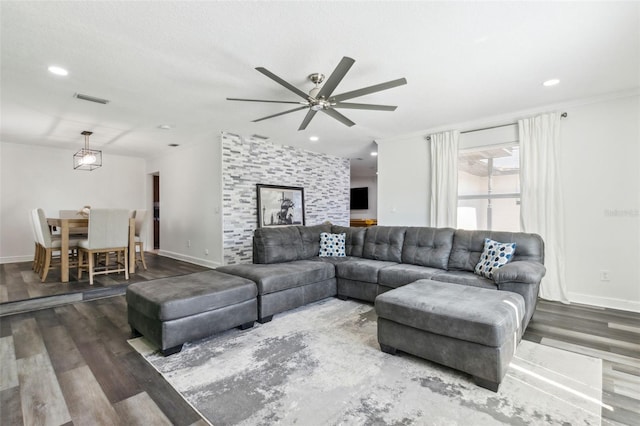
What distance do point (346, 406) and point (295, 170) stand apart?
528 cm

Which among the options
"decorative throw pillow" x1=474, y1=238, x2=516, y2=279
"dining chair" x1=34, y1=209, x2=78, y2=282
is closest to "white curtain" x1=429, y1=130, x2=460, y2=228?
"decorative throw pillow" x1=474, y1=238, x2=516, y2=279

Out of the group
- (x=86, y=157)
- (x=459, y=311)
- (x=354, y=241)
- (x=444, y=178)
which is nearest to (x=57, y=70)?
(x=86, y=157)

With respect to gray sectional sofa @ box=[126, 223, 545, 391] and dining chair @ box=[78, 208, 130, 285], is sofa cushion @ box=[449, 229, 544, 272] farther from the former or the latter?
dining chair @ box=[78, 208, 130, 285]

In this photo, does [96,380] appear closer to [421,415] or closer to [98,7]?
[421,415]

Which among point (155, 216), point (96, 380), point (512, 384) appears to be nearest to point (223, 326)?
point (96, 380)

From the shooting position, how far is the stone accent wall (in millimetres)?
5281

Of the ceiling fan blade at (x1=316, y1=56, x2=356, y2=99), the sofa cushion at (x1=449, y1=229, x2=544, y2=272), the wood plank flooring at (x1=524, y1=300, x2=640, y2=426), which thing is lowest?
the wood plank flooring at (x1=524, y1=300, x2=640, y2=426)

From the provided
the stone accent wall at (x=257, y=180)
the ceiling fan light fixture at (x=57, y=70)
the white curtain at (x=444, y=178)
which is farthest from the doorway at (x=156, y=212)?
the white curtain at (x=444, y=178)

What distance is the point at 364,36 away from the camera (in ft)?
7.72

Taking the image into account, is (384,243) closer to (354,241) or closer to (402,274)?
(354,241)

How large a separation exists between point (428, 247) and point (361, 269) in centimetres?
89

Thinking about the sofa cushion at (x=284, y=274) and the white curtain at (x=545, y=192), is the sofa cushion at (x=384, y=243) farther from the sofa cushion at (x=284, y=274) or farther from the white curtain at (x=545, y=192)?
the white curtain at (x=545, y=192)

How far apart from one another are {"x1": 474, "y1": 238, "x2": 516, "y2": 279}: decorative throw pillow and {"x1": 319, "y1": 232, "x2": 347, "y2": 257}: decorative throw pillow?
1.79 m

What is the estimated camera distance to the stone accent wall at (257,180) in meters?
5.28
